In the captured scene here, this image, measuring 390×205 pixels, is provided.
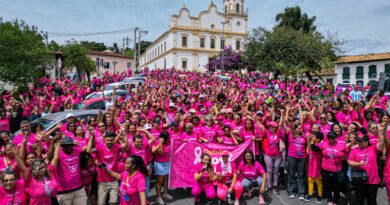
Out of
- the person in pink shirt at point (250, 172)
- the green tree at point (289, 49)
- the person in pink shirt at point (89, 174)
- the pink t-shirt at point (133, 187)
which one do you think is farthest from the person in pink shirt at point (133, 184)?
the green tree at point (289, 49)

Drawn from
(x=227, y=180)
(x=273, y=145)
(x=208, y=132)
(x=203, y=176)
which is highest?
(x=208, y=132)

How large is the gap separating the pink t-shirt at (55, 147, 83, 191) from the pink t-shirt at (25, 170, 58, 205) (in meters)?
0.48

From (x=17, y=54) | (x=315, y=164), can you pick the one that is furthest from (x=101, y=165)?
(x=17, y=54)

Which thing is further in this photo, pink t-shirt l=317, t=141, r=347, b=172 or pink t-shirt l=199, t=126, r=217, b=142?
pink t-shirt l=199, t=126, r=217, b=142

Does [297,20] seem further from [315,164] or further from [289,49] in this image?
[315,164]

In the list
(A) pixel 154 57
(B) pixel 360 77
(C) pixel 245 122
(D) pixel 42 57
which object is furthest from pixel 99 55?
(C) pixel 245 122

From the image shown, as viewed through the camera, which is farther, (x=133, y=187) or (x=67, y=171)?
(x=67, y=171)

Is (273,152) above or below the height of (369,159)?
below

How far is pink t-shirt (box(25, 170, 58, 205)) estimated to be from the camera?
3.51 m

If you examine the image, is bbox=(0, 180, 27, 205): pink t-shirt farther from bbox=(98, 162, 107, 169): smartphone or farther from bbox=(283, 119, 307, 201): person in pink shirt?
bbox=(283, 119, 307, 201): person in pink shirt

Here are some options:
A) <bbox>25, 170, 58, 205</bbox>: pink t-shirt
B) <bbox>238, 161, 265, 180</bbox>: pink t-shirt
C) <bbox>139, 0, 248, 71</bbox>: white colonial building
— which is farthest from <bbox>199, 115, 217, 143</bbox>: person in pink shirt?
<bbox>139, 0, 248, 71</bbox>: white colonial building

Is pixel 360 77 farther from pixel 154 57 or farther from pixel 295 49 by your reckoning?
pixel 154 57

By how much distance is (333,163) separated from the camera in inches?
201

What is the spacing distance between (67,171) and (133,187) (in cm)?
119
